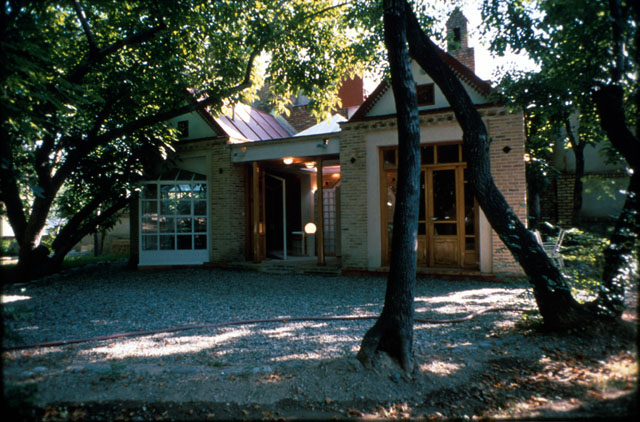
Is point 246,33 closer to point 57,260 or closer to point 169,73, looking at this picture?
point 169,73

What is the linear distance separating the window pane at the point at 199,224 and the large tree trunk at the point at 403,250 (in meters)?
9.21

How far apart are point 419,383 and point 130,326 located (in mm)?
4089

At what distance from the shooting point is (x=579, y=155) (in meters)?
13.2

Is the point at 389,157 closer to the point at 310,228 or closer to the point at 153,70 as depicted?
the point at 310,228

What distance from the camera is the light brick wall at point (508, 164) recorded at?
336 inches

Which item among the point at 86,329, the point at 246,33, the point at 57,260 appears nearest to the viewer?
the point at 86,329

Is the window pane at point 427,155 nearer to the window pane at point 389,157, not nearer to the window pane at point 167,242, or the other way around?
the window pane at point 389,157

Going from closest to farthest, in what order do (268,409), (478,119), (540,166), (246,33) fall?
(268,409) → (478,119) → (246,33) → (540,166)

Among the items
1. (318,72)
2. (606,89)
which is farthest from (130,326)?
(318,72)

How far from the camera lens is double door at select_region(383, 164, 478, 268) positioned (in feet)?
30.5

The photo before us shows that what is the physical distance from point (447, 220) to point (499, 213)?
4.55 m

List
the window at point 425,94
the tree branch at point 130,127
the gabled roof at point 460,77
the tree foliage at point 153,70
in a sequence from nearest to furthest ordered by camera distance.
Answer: the tree foliage at point 153,70 < the gabled roof at point 460,77 < the tree branch at point 130,127 < the window at point 425,94

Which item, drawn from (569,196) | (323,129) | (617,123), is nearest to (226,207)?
(323,129)

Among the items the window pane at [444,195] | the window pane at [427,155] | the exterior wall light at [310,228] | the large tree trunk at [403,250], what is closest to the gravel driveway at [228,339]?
the large tree trunk at [403,250]
